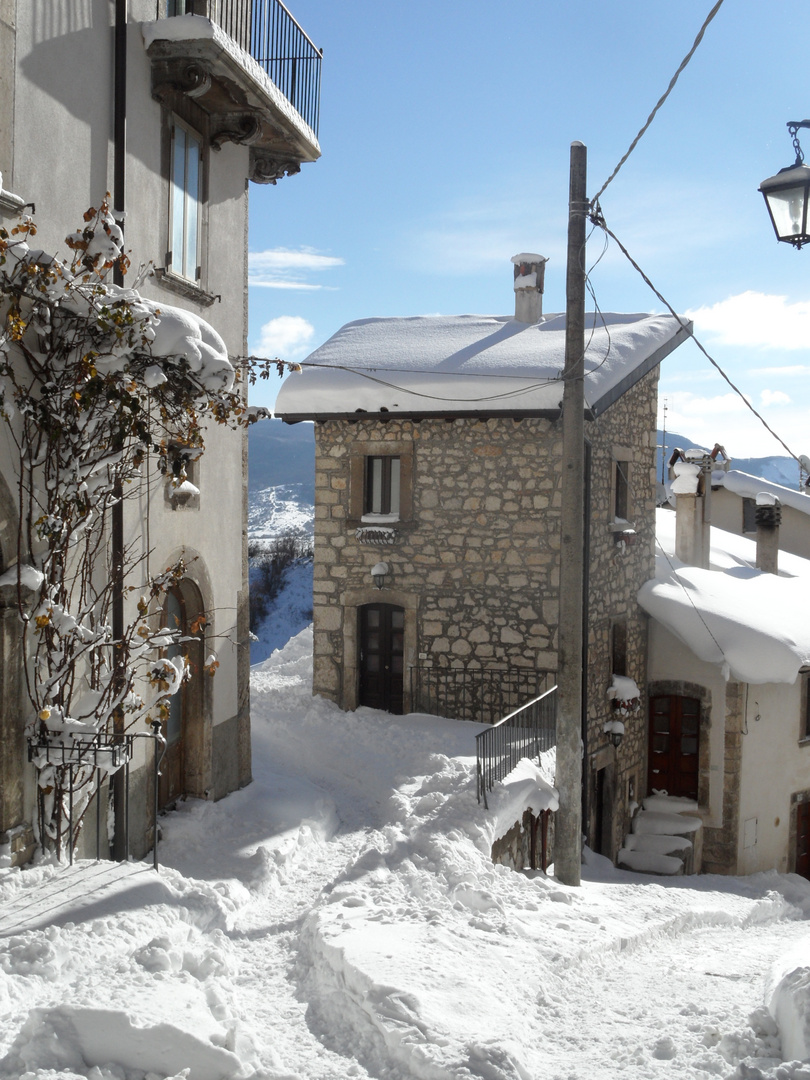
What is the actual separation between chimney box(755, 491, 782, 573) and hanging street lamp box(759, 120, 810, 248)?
1309cm

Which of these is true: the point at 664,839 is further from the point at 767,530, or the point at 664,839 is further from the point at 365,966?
the point at 365,966

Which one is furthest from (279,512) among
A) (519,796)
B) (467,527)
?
(519,796)

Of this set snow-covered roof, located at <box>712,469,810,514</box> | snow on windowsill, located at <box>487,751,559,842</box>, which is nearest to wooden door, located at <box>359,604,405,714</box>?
snow on windowsill, located at <box>487,751,559,842</box>

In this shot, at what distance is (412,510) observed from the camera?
13156 mm

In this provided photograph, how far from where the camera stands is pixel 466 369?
13.0 m

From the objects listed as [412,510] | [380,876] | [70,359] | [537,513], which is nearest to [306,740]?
[412,510]

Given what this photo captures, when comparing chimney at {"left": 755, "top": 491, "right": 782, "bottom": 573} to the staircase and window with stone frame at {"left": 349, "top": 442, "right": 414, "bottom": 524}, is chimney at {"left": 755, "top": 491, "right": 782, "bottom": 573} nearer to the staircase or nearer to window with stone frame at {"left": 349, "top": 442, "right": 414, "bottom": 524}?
the staircase

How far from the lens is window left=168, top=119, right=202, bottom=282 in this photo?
7.87 meters

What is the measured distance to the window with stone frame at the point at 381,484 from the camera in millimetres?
13156

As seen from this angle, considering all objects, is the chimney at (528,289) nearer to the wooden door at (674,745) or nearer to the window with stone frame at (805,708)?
the wooden door at (674,745)

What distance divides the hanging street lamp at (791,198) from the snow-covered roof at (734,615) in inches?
359

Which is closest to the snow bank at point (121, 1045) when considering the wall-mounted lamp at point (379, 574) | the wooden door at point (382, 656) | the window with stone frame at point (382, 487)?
the wall-mounted lamp at point (379, 574)

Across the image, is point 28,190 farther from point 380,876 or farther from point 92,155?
point 380,876

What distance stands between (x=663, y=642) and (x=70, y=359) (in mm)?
11226
